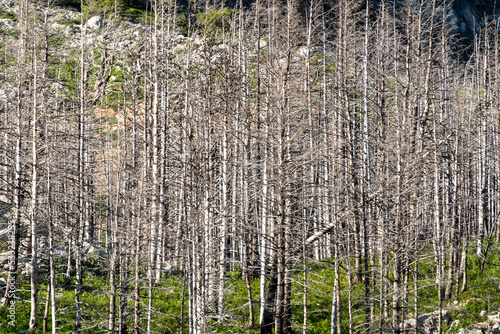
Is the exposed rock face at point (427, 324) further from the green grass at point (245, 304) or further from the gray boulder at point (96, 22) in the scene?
the gray boulder at point (96, 22)

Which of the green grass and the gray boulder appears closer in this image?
the green grass

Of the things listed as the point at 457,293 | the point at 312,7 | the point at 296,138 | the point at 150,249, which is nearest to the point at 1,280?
the point at 150,249

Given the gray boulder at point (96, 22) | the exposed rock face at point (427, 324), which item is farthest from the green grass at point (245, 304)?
the gray boulder at point (96, 22)

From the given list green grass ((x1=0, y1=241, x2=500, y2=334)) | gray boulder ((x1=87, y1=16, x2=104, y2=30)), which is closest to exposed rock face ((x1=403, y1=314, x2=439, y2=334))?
green grass ((x1=0, y1=241, x2=500, y2=334))

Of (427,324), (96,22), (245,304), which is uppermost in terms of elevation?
(96,22)

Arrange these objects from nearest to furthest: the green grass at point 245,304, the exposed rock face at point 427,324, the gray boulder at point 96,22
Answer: the green grass at point 245,304 → the exposed rock face at point 427,324 → the gray boulder at point 96,22

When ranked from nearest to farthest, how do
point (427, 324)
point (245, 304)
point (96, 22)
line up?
point (245, 304) → point (427, 324) → point (96, 22)

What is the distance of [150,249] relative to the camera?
14469 mm

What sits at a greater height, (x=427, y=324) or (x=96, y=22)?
(x=96, y=22)

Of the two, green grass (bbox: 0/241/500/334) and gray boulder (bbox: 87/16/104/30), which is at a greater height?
gray boulder (bbox: 87/16/104/30)

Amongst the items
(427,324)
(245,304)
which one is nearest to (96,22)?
(245,304)

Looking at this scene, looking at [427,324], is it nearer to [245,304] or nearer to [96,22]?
[245,304]

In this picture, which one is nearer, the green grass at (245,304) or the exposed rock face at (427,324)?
the green grass at (245,304)

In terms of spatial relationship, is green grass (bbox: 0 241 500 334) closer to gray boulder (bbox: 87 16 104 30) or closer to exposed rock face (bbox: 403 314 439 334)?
exposed rock face (bbox: 403 314 439 334)
